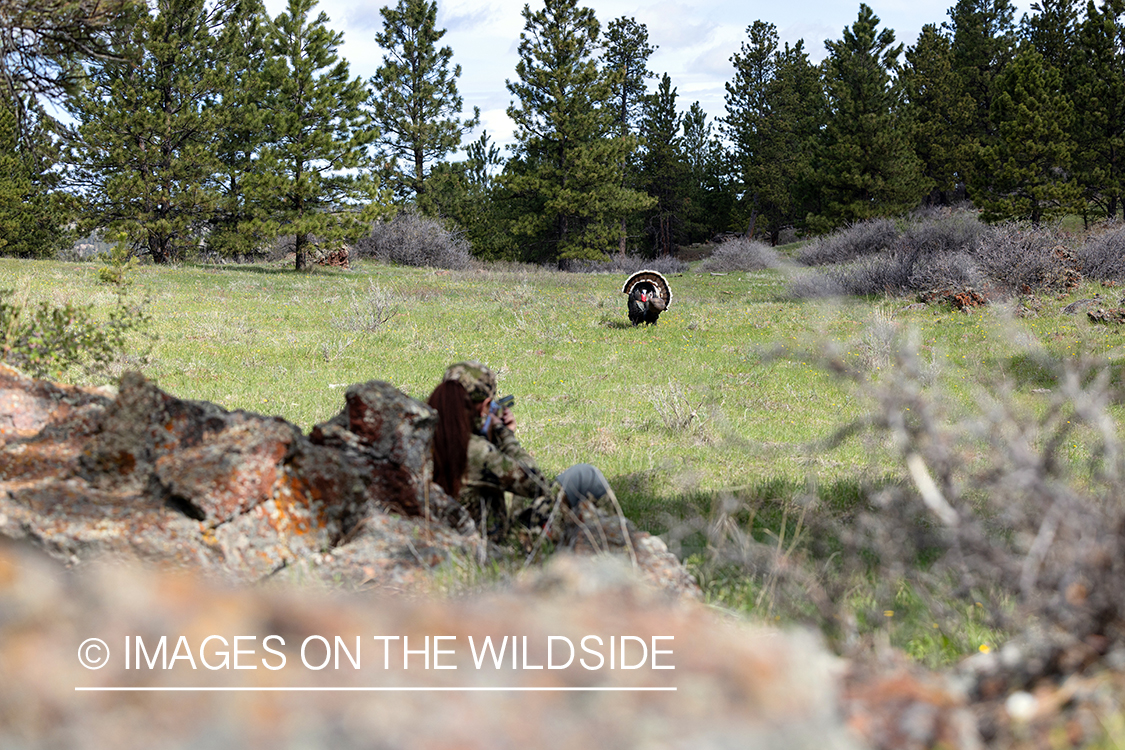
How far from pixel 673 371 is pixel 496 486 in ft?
25.9

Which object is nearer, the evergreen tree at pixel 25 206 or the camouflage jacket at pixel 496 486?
the camouflage jacket at pixel 496 486

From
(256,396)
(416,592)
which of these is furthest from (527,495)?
(256,396)

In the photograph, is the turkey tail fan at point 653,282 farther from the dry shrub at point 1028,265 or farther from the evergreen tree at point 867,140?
the evergreen tree at point 867,140

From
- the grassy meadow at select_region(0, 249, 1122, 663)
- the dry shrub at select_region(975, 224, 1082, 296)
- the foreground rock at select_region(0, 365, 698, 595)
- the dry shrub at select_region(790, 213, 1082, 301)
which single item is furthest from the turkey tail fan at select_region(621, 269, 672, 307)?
the foreground rock at select_region(0, 365, 698, 595)

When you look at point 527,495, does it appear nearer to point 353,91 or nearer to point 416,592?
point 416,592

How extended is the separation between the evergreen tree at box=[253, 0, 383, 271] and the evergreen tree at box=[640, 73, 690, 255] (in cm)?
2237

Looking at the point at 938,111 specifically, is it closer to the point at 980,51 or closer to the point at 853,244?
the point at 980,51

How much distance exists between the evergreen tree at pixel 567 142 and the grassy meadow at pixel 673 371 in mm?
16864

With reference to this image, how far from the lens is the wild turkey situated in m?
16.0

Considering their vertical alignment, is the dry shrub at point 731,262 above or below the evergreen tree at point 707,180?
below

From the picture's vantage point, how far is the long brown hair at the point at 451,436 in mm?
4035

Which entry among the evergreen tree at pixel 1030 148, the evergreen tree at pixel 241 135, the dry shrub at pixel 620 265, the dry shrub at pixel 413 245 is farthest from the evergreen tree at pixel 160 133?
the evergreen tree at pixel 1030 148

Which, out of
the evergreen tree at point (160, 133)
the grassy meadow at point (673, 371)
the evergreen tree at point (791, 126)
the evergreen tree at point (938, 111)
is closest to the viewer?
the grassy meadow at point (673, 371)

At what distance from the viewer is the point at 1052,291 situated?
17625 millimetres
